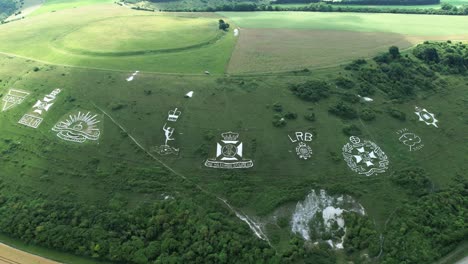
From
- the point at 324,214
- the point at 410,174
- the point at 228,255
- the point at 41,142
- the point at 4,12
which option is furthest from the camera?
the point at 4,12

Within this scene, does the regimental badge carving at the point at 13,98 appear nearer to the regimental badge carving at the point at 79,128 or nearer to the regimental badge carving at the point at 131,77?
the regimental badge carving at the point at 79,128

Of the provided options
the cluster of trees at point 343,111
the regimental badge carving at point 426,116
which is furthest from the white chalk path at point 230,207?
the regimental badge carving at point 426,116

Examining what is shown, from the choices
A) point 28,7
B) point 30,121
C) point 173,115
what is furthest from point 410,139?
point 28,7

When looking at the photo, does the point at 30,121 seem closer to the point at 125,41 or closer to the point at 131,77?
the point at 131,77

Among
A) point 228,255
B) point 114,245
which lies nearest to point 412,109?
point 228,255

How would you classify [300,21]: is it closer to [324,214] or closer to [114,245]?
[324,214]
